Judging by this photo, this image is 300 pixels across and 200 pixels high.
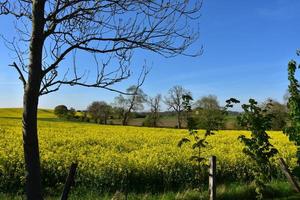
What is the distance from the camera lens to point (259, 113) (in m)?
10.5

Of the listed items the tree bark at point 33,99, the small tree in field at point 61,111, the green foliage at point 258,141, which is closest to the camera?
the tree bark at point 33,99

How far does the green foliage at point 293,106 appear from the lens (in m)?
10.6

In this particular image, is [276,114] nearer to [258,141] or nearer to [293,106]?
[293,106]

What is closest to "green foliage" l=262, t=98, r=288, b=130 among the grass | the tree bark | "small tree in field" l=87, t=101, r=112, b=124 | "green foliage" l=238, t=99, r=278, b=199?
"green foliage" l=238, t=99, r=278, b=199

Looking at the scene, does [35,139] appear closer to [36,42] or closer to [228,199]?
[36,42]

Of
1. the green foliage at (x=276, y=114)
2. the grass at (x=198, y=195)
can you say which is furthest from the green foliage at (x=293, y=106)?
the grass at (x=198, y=195)

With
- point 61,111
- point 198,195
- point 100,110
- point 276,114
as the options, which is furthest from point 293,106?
point 100,110

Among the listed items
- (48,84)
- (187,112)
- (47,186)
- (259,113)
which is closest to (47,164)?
(47,186)

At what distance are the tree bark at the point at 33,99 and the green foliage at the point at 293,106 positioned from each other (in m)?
6.96

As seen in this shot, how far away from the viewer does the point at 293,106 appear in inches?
426

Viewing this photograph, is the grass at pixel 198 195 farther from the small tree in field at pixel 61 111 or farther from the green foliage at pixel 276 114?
the small tree in field at pixel 61 111

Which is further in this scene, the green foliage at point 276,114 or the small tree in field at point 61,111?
the small tree in field at point 61,111

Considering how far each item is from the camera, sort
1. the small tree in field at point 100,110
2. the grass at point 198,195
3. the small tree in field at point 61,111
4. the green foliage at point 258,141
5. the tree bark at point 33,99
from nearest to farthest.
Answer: the tree bark at point 33,99 → the green foliage at point 258,141 → the grass at point 198,195 → the small tree in field at point 61,111 → the small tree in field at point 100,110

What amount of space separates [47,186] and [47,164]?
0.76 m
